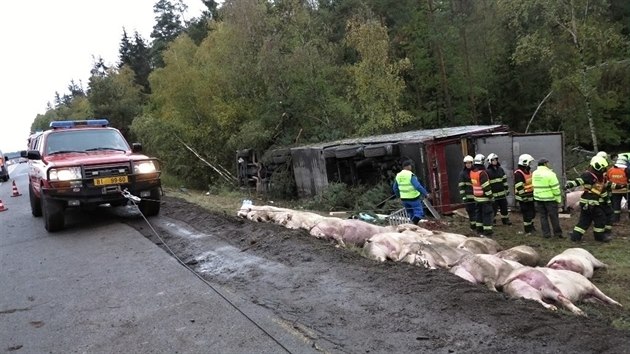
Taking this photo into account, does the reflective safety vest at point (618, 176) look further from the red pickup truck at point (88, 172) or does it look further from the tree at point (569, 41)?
the tree at point (569, 41)

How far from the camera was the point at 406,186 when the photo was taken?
11109 millimetres

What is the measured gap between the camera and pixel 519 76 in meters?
37.9

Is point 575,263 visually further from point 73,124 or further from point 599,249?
point 73,124

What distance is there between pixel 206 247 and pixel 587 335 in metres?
5.11

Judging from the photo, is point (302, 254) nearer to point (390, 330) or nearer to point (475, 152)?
point (390, 330)

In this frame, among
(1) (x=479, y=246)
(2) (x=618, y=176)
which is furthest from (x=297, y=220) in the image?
(2) (x=618, y=176)

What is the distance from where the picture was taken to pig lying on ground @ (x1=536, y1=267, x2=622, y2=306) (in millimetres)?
5098

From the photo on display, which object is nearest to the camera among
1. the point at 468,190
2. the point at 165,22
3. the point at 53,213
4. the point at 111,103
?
the point at 53,213

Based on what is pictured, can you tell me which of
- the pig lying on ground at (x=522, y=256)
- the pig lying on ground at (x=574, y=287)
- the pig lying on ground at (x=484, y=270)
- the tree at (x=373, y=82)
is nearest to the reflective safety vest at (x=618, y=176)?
the pig lying on ground at (x=522, y=256)

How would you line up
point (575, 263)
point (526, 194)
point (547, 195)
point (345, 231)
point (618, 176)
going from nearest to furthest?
1. point (575, 263)
2. point (345, 231)
3. point (547, 195)
4. point (526, 194)
5. point (618, 176)

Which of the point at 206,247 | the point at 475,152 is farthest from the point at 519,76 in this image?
the point at 206,247

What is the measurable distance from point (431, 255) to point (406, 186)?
5011mm

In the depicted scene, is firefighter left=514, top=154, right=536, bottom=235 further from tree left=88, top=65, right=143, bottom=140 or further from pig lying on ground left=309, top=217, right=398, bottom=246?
tree left=88, top=65, right=143, bottom=140

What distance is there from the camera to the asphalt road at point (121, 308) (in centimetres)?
423
